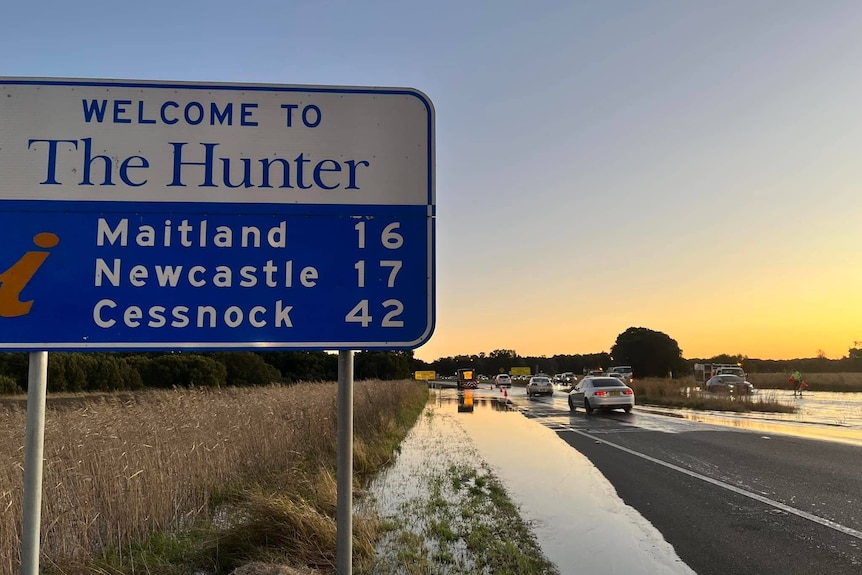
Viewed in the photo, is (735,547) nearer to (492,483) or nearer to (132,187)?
(492,483)

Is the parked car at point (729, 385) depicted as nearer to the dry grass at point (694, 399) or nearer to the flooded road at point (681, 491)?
the dry grass at point (694, 399)

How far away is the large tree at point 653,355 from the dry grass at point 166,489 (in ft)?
201

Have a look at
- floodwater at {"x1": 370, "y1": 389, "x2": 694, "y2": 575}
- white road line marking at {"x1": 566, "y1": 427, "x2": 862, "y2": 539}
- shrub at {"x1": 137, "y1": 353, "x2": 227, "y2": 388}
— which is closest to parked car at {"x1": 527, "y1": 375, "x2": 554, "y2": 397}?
shrub at {"x1": 137, "y1": 353, "x2": 227, "y2": 388}

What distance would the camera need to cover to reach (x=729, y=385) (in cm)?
3175

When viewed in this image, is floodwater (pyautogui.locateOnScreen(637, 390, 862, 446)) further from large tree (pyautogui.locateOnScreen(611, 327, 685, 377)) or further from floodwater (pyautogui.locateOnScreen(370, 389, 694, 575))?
large tree (pyautogui.locateOnScreen(611, 327, 685, 377))

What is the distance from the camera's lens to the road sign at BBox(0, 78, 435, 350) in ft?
8.98

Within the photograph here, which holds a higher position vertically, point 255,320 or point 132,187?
point 132,187

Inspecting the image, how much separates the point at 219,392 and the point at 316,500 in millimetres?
6554

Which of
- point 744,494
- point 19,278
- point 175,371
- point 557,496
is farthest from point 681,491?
point 175,371

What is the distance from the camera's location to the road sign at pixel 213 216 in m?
2.74

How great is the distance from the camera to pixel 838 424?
16078mm

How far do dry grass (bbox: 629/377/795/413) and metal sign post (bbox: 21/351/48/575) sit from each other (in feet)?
77.3

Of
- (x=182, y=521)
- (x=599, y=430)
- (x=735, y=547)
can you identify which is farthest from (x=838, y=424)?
(x=182, y=521)

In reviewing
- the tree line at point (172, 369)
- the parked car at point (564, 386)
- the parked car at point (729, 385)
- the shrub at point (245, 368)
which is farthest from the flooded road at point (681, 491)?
the shrub at point (245, 368)
